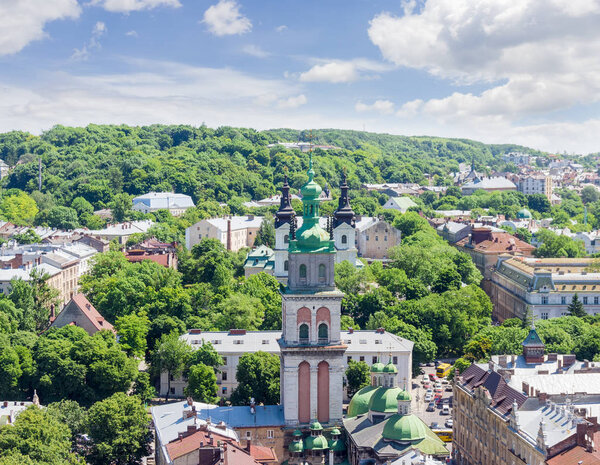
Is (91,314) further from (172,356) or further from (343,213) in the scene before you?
(343,213)

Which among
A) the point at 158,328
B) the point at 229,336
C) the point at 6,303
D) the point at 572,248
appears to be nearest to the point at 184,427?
the point at 229,336

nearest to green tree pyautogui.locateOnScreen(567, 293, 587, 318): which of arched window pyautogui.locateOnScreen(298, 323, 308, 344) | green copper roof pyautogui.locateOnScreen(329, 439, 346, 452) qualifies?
green copper roof pyautogui.locateOnScreen(329, 439, 346, 452)

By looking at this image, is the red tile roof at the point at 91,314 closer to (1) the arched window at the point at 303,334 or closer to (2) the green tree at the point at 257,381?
(2) the green tree at the point at 257,381

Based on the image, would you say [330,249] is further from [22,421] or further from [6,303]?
[6,303]

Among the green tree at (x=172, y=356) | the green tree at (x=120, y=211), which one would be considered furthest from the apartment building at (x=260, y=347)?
the green tree at (x=120, y=211)

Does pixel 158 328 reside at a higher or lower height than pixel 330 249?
lower
